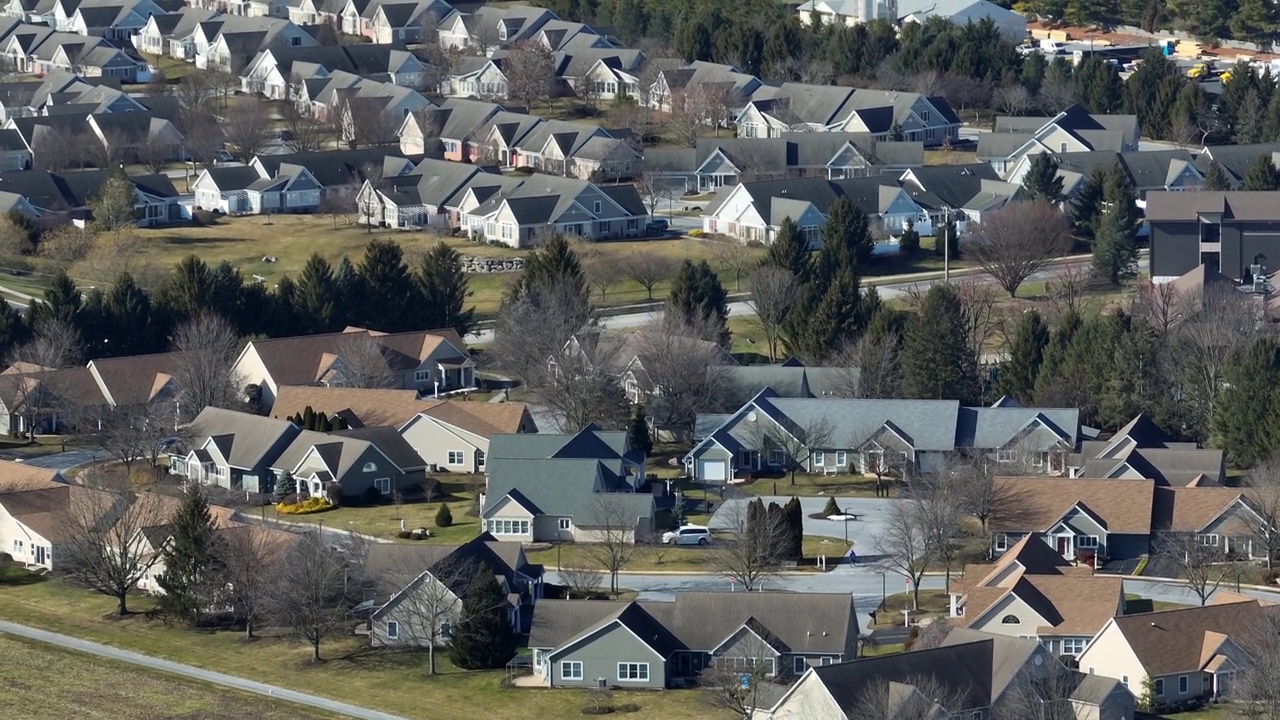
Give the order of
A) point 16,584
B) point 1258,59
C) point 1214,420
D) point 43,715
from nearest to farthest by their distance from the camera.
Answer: point 43,715 → point 16,584 → point 1214,420 → point 1258,59

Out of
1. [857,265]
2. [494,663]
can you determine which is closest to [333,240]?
[857,265]

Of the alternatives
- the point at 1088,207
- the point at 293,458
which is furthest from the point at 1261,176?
the point at 293,458

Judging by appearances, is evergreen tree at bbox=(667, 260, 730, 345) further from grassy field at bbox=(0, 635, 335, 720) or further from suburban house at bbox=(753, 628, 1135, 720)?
suburban house at bbox=(753, 628, 1135, 720)

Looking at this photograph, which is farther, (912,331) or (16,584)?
(912,331)

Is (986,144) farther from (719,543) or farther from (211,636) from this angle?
(211,636)

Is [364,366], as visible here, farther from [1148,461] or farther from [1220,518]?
[1220,518]

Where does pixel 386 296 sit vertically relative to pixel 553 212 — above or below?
below

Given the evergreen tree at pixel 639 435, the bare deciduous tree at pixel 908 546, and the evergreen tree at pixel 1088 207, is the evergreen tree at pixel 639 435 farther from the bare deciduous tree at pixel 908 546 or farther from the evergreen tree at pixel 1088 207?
the evergreen tree at pixel 1088 207
